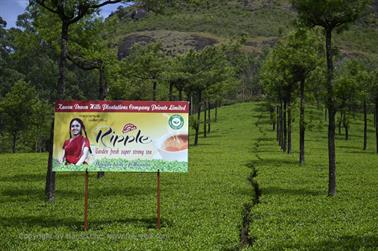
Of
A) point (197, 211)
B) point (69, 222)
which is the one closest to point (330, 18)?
point (197, 211)

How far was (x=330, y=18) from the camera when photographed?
2695 cm

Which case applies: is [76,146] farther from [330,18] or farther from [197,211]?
[330,18]

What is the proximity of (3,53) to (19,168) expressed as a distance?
9161 cm

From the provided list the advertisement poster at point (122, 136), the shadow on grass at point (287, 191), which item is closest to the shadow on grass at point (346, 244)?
the advertisement poster at point (122, 136)

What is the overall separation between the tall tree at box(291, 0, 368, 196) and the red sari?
14.4 meters

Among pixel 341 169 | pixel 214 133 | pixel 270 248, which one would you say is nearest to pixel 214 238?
pixel 270 248

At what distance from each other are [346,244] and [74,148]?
393 inches

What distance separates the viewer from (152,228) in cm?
1792

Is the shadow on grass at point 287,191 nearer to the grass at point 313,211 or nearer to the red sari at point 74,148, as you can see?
the grass at point 313,211

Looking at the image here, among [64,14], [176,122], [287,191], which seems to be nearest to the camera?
[176,122]

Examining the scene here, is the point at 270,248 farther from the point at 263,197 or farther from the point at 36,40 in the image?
the point at 36,40

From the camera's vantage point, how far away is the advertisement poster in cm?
1775

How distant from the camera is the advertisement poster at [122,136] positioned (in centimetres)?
1775

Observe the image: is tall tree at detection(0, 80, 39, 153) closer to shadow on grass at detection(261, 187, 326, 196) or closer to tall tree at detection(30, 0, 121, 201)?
tall tree at detection(30, 0, 121, 201)
